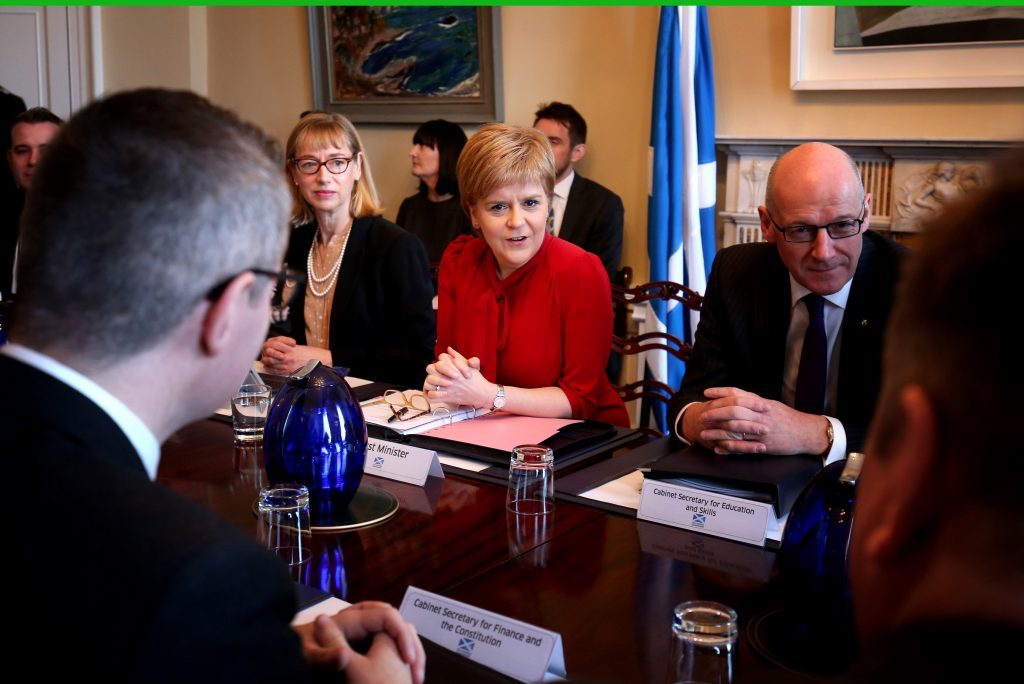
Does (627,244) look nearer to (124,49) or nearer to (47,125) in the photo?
(47,125)

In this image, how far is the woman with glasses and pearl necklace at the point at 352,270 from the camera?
10.8 feet

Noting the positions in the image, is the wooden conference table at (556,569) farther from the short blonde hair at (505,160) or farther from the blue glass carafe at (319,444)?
the short blonde hair at (505,160)

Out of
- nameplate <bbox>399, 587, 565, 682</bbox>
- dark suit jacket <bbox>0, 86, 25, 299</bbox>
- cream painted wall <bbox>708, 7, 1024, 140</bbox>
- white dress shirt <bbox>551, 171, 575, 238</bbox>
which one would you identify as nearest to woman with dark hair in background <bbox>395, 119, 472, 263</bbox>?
white dress shirt <bbox>551, 171, 575, 238</bbox>

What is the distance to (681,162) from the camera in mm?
5008

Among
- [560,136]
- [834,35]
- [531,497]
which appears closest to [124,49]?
[560,136]

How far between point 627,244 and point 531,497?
12.7 ft

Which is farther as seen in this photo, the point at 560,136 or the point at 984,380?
the point at 560,136

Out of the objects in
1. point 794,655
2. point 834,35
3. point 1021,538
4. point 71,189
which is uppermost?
point 834,35

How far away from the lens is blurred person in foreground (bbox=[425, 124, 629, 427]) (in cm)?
276

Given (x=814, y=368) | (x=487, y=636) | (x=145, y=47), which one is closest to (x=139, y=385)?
(x=487, y=636)

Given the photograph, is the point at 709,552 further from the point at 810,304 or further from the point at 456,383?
the point at 810,304

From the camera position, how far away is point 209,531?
88 centimetres

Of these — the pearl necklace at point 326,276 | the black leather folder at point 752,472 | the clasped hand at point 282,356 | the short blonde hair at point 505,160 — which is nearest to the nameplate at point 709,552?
the black leather folder at point 752,472

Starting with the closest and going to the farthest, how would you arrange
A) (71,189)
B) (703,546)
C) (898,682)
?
(898,682)
(71,189)
(703,546)
